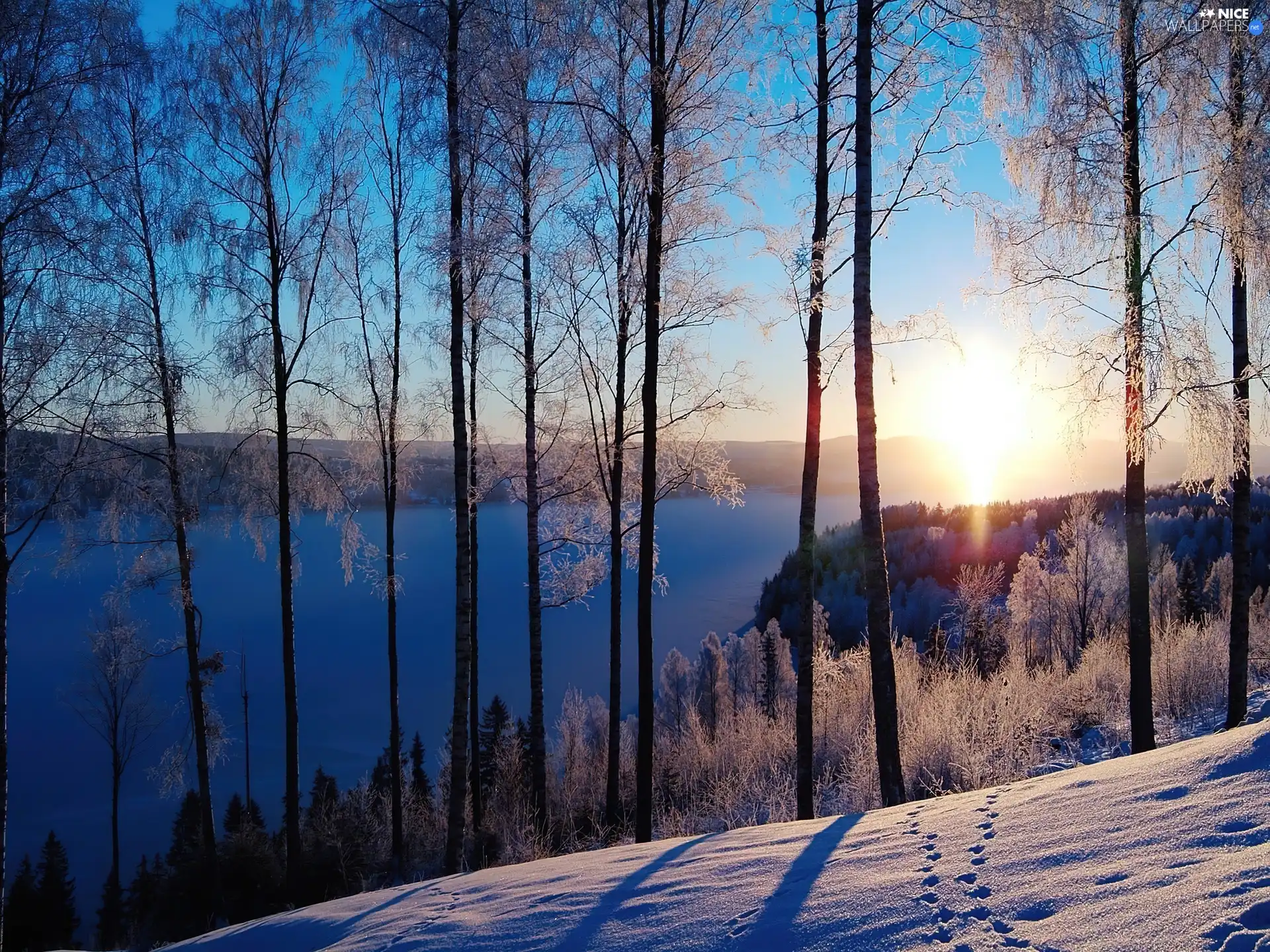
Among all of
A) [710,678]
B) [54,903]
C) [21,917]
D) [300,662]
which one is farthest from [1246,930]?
[300,662]

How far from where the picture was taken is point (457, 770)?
319 inches

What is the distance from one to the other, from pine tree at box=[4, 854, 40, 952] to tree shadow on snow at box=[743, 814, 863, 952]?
23091 millimetres

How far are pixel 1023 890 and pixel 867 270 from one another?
5.47 m

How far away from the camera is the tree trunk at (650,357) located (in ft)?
23.6

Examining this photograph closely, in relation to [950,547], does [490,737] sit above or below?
below

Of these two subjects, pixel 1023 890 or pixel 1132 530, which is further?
pixel 1132 530

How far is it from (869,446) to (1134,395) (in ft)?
8.84

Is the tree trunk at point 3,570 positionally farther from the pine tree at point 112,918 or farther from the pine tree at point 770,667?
the pine tree at point 770,667

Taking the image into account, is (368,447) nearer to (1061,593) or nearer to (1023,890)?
(1023,890)

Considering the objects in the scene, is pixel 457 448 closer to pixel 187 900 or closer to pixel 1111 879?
pixel 1111 879

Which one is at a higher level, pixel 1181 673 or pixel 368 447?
pixel 368 447

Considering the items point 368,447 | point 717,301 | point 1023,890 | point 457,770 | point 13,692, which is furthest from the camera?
point 13,692

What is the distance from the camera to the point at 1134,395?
6.93 meters

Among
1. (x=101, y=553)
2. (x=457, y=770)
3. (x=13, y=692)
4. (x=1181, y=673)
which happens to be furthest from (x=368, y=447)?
(x=13, y=692)
